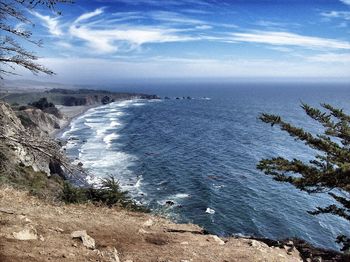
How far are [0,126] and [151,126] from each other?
4833 inches

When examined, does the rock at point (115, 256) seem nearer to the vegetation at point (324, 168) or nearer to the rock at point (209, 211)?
the vegetation at point (324, 168)

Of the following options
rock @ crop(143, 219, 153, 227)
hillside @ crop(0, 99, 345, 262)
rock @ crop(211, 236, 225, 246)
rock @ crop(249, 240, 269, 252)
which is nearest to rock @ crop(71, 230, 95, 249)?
hillside @ crop(0, 99, 345, 262)

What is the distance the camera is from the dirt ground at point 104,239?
11.2 m

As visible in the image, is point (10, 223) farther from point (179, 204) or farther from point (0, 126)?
point (179, 204)

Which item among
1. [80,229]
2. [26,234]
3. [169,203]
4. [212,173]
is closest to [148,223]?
[80,229]

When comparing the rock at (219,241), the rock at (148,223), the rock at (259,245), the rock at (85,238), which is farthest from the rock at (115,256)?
the rock at (259,245)

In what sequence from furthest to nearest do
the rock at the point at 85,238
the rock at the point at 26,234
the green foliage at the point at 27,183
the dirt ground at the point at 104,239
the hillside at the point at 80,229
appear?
1. the green foliage at the point at 27,183
2. the rock at the point at 85,238
3. the rock at the point at 26,234
4. the hillside at the point at 80,229
5. the dirt ground at the point at 104,239

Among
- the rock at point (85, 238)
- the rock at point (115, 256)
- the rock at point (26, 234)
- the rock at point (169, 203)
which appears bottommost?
the rock at point (169, 203)

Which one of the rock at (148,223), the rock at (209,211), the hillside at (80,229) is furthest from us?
the rock at (209,211)

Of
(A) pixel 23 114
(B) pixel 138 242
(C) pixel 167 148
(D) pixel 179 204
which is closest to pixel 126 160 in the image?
(C) pixel 167 148

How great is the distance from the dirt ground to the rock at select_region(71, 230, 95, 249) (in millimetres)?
130

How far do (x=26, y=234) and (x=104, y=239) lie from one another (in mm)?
2659

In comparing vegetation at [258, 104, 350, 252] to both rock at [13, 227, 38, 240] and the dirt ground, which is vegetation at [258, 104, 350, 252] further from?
rock at [13, 227, 38, 240]

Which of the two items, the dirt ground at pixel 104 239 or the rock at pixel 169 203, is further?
the rock at pixel 169 203
